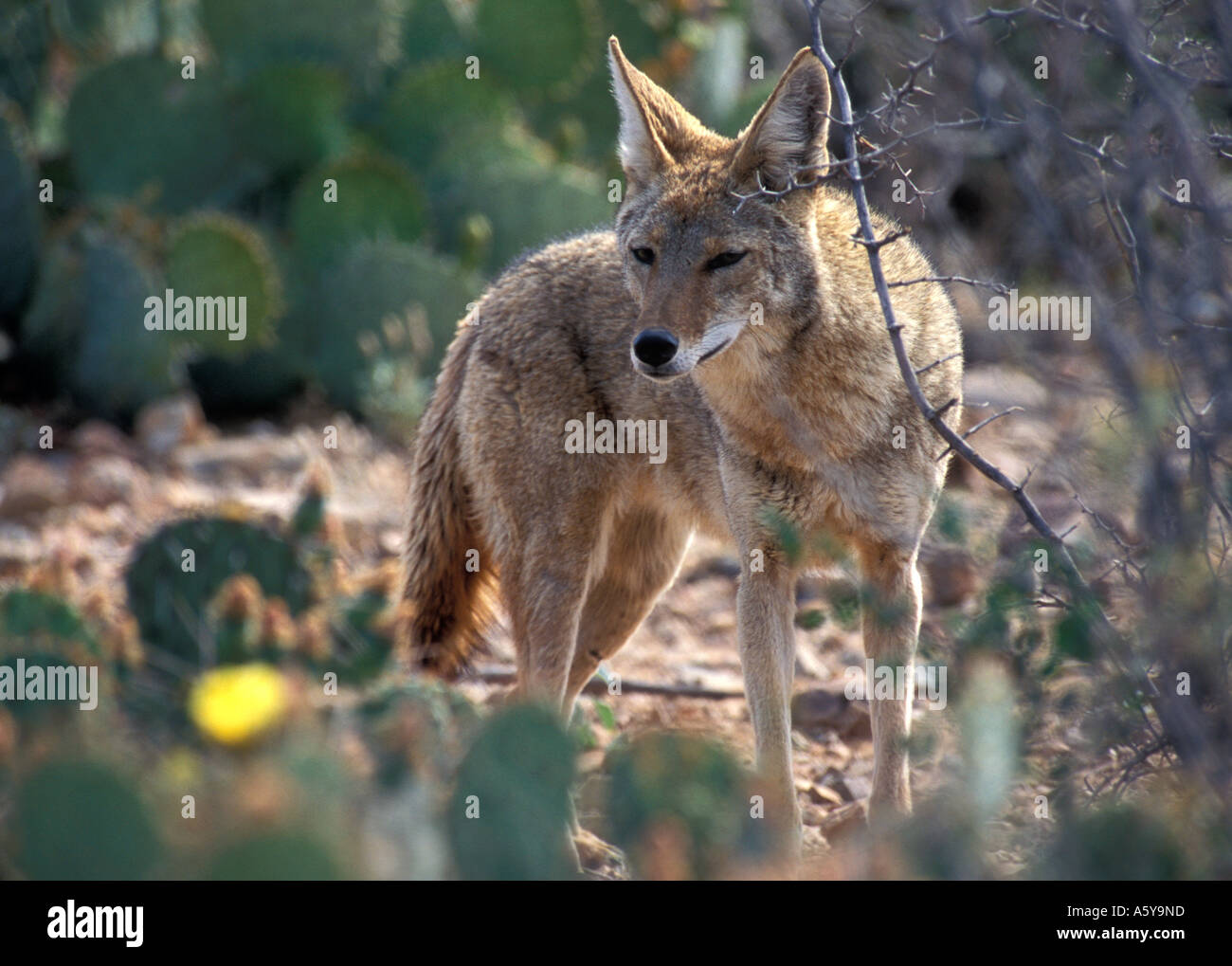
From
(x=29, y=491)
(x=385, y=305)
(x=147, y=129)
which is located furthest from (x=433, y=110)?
(x=29, y=491)

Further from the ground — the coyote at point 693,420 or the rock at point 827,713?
the coyote at point 693,420

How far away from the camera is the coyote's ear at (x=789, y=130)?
3756mm

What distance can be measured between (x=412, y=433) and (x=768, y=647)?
3.08 m

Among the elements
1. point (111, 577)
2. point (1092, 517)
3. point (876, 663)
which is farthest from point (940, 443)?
point (111, 577)

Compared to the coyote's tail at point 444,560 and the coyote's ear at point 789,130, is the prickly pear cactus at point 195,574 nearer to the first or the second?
the coyote's tail at point 444,560

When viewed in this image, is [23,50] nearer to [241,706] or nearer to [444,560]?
[444,560]

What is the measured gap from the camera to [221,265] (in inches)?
301

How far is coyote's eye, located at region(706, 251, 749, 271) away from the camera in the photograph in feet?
12.5

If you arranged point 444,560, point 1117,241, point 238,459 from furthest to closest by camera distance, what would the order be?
point 238,459
point 444,560
point 1117,241

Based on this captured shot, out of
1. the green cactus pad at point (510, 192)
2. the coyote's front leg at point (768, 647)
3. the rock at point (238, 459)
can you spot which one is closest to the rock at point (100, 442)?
the rock at point (238, 459)

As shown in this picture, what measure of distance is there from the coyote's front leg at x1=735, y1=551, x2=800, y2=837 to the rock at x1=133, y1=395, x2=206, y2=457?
464 cm

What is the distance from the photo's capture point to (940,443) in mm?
4078

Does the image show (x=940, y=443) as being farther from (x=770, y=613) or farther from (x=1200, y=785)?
(x=1200, y=785)

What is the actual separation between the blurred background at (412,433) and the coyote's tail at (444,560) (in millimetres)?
149
